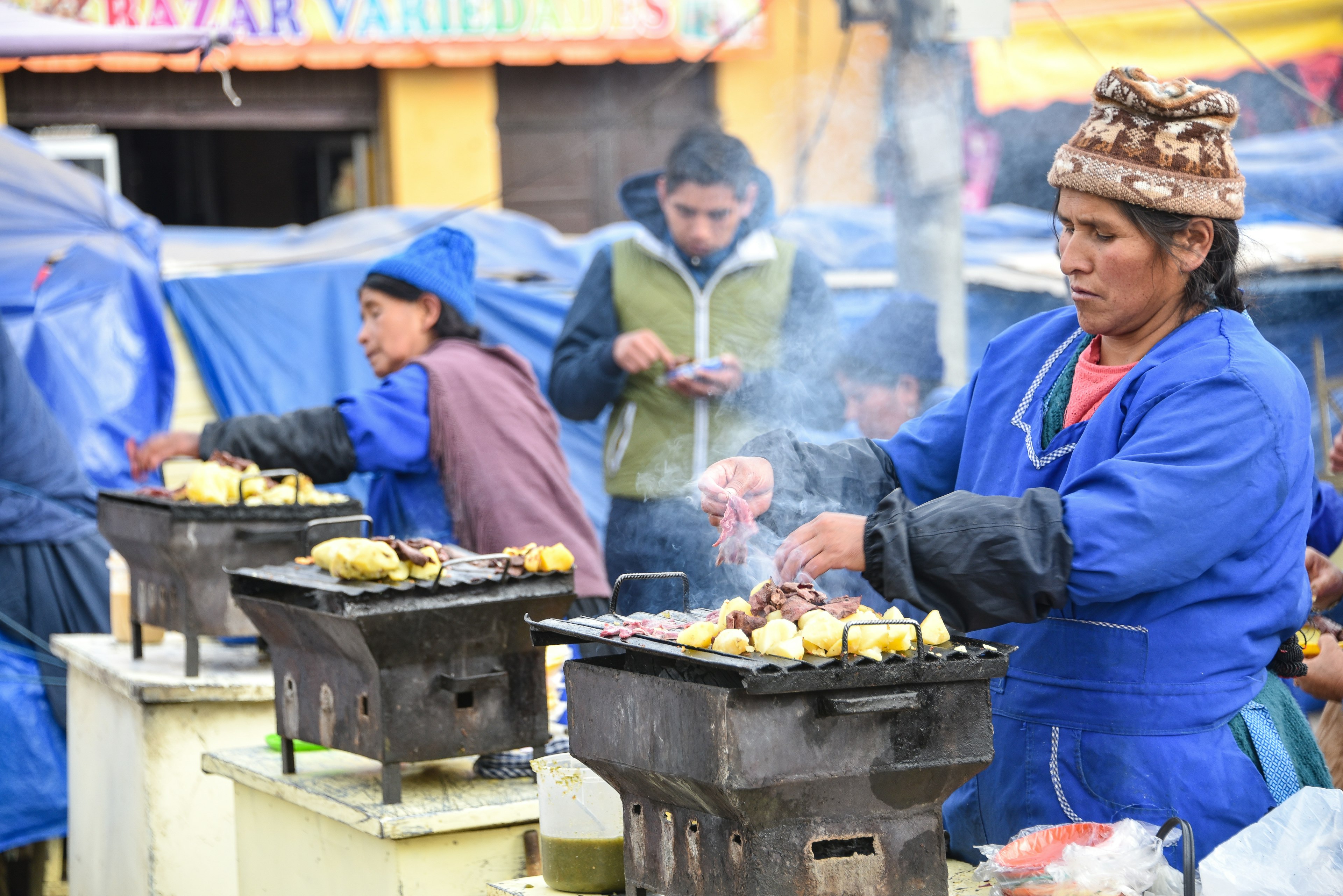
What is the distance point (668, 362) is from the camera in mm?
4719

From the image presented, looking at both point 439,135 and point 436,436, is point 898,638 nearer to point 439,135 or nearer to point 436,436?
point 436,436

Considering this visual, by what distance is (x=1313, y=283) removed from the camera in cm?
647

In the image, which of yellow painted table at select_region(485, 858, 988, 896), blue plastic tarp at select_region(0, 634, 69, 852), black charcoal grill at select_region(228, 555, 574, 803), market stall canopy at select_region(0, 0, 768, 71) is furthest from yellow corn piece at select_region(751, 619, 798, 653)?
market stall canopy at select_region(0, 0, 768, 71)

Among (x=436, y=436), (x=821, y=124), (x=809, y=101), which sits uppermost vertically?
(x=809, y=101)

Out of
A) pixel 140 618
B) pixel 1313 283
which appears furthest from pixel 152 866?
pixel 1313 283

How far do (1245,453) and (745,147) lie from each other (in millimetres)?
3190

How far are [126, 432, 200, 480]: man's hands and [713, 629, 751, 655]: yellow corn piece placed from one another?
2959 millimetres

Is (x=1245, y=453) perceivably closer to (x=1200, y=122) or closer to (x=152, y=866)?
(x=1200, y=122)

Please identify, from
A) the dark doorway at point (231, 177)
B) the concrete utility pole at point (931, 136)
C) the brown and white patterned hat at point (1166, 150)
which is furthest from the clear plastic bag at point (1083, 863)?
the dark doorway at point (231, 177)

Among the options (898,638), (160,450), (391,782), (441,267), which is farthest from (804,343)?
(898,638)

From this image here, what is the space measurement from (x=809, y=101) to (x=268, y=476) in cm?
610

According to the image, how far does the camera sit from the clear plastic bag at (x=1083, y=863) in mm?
1971

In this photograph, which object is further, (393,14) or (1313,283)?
(393,14)

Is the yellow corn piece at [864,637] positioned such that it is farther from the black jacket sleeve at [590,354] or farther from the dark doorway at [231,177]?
the dark doorway at [231,177]
